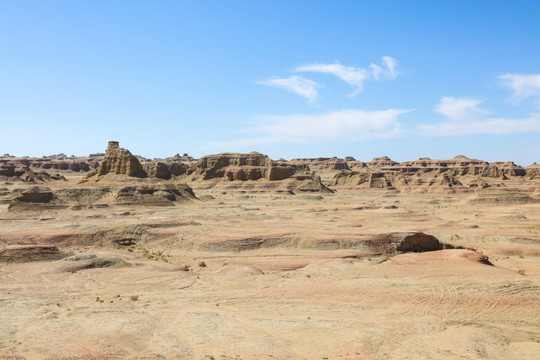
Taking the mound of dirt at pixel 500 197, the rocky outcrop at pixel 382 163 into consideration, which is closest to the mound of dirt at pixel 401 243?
the mound of dirt at pixel 500 197

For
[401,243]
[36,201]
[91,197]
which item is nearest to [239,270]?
[401,243]

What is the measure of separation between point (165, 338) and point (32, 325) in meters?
5.05

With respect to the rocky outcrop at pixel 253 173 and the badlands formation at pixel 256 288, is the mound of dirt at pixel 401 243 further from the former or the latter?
the rocky outcrop at pixel 253 173

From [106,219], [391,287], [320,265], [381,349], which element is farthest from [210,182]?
[381,349]

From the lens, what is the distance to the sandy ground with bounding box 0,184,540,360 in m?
14.9

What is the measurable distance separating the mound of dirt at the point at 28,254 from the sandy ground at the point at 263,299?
24.4 inches

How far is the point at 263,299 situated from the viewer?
20484mm

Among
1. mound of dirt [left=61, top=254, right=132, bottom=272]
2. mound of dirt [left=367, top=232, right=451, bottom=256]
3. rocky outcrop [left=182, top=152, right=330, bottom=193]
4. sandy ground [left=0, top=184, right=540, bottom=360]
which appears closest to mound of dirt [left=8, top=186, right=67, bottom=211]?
sandy ground [left=0, top=184, right=540, bottom=360]

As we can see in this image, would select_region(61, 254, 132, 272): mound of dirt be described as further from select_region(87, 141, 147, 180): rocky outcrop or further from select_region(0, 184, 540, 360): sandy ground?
select_region(87, 141, 147, 180): rocky outcrop

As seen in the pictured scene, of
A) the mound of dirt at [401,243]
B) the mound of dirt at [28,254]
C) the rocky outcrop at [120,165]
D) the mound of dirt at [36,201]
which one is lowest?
the mound of dirt at [28,254]

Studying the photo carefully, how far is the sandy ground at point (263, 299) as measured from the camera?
1487 centimetres

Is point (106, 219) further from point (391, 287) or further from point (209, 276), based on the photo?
point (391, 287)

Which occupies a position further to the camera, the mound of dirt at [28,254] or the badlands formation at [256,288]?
the mound of dirt at [28,254]

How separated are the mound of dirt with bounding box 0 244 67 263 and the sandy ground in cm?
62
